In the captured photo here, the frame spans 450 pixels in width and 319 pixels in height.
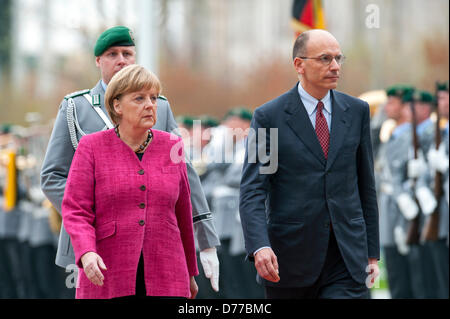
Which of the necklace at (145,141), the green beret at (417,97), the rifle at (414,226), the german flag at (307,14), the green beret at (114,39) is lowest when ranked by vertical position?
the rifle at (414,226)

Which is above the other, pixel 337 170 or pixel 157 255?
pixel 337 170

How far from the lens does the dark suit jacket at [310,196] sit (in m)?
5.52

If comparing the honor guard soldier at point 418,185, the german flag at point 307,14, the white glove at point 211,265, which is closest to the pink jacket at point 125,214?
the white glove at point 211,265

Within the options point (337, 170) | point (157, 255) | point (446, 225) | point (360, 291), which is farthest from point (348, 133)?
point (446, 225)

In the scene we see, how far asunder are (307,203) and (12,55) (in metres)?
30.2

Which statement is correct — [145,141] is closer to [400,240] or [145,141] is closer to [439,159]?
[439,159]

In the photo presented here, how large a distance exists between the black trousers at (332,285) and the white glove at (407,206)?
5047mm

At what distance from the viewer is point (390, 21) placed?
27344mm

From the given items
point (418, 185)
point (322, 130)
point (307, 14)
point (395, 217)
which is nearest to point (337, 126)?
point (322, 130)

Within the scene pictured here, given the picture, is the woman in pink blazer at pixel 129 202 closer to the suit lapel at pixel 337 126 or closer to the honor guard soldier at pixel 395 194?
the suit lapel at pixel 337 126

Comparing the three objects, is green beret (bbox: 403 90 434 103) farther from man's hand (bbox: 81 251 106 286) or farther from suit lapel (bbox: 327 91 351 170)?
man's hand (bbox: 81 251 106 286)

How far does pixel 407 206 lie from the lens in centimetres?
1068

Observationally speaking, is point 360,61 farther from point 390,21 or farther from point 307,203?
point 307,203

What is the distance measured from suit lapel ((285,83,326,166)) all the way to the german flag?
11.8 ft
